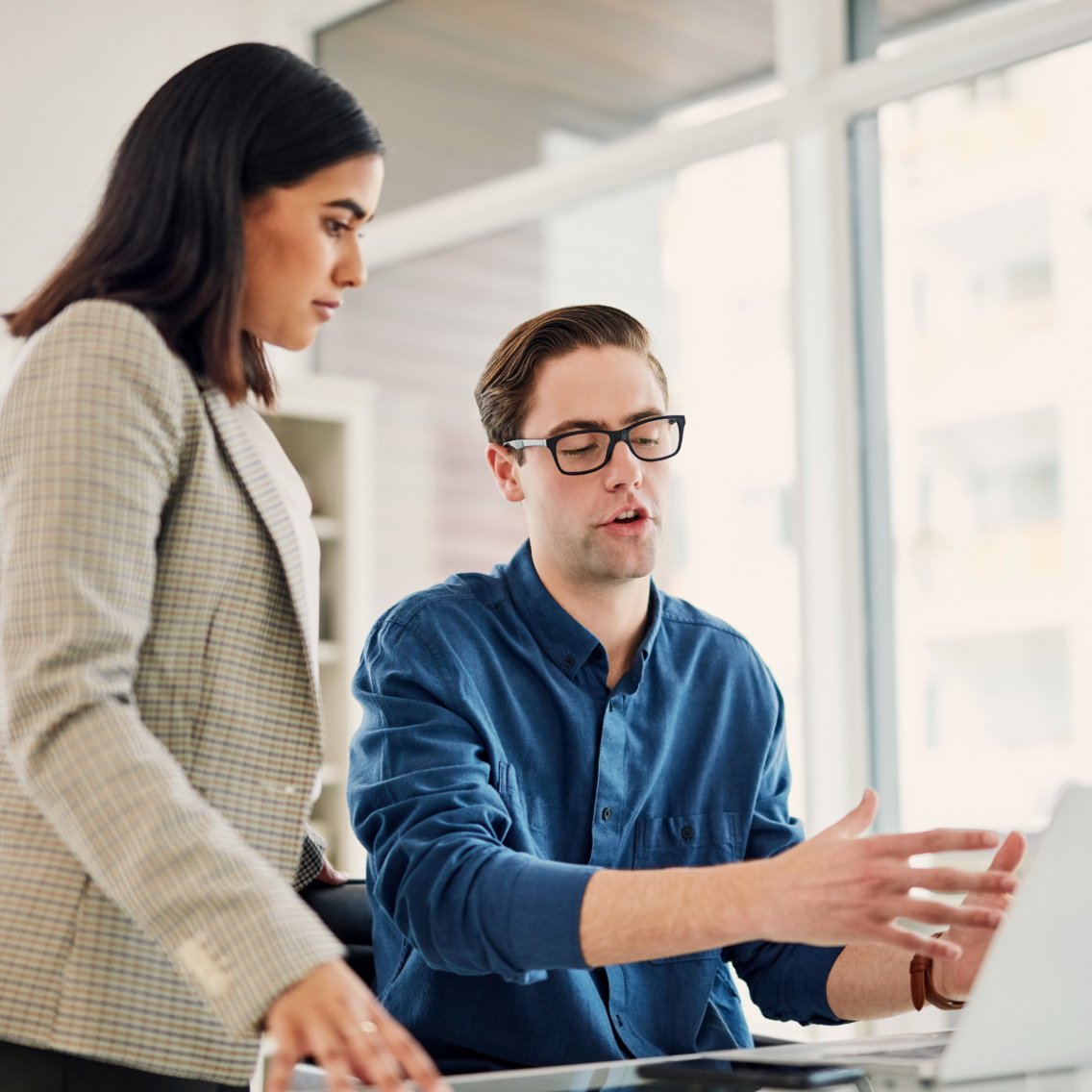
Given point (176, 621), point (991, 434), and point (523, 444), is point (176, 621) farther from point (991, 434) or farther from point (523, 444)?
point (991, 434)

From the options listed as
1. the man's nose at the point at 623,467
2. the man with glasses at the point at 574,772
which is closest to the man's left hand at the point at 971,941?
the man with glasses at the point at 574,772

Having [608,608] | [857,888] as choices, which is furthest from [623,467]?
[857,888]

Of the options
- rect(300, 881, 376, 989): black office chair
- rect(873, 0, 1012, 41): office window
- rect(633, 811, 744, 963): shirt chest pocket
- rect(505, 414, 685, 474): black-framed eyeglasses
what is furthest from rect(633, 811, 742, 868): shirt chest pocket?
rect(873, 0, 1012, 41): office window

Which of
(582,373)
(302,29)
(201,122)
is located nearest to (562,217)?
(302,29)

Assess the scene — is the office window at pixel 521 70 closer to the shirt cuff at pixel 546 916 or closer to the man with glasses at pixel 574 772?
the man with glasses at pixel 574 772

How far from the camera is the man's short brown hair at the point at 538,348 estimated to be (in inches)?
68.5

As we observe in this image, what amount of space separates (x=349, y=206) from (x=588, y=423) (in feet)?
1.83

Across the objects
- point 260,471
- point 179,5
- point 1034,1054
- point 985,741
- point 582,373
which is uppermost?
point 179,5

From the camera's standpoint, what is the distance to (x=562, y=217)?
347 centimetres

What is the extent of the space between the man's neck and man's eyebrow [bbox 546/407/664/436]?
17 centimetres

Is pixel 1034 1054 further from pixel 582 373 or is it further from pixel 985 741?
pixel 985 741

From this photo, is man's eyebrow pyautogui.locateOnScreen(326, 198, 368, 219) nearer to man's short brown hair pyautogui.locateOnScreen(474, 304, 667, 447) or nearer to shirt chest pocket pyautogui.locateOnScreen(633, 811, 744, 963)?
man's short brown hair pyautogui.locateOnScreen(474, 304, 667, 447)

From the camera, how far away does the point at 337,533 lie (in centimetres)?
367

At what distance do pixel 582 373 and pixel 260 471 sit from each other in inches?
26.1
